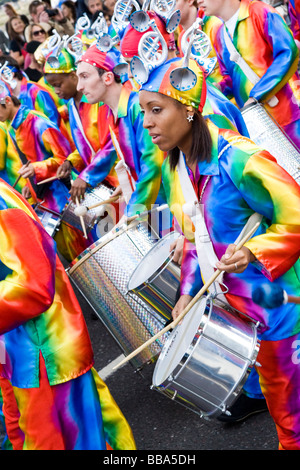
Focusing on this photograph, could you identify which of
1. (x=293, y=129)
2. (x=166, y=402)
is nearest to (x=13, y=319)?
(x=166, y=402)

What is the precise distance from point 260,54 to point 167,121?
2212 mm

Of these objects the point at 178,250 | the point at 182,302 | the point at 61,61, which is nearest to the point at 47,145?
the point at 61,61

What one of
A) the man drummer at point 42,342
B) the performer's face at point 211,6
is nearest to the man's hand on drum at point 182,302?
the man drummer at point 42,342

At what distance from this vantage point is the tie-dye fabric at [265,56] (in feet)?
13.9

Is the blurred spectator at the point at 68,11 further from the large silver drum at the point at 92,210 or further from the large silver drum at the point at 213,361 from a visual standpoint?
the large silver drum at the point at 213,361

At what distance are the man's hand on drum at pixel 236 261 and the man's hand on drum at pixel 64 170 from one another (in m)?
3.29

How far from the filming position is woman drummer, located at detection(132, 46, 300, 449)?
2266mm

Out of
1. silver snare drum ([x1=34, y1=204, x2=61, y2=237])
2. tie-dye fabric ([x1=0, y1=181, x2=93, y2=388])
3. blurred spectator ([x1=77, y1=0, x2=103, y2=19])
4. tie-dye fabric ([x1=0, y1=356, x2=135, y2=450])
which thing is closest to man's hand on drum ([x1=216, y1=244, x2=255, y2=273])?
tie-dye fabric ([x1=0, y1=181, x2=93, y2=388])

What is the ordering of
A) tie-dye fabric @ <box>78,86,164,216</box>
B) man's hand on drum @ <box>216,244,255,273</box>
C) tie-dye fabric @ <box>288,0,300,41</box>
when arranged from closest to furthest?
man's hand on drum @ <box>216,244,255,273</box> → tie-dye fabric @ <box>78,86,164,216</box> → tie-dye fabric @ <box>288,0,300,41</box>

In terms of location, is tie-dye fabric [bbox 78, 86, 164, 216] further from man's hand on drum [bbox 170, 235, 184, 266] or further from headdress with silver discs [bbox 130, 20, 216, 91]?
headdress with silver discs [bbox 130, 20, 216, 91]

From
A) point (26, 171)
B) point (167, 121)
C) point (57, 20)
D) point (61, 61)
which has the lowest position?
point (26, 171)

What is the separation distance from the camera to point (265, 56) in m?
4.45

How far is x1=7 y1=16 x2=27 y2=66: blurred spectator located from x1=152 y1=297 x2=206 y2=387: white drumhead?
8927 mm

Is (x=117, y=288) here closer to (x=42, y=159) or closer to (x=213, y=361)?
(x=213, y=361)
